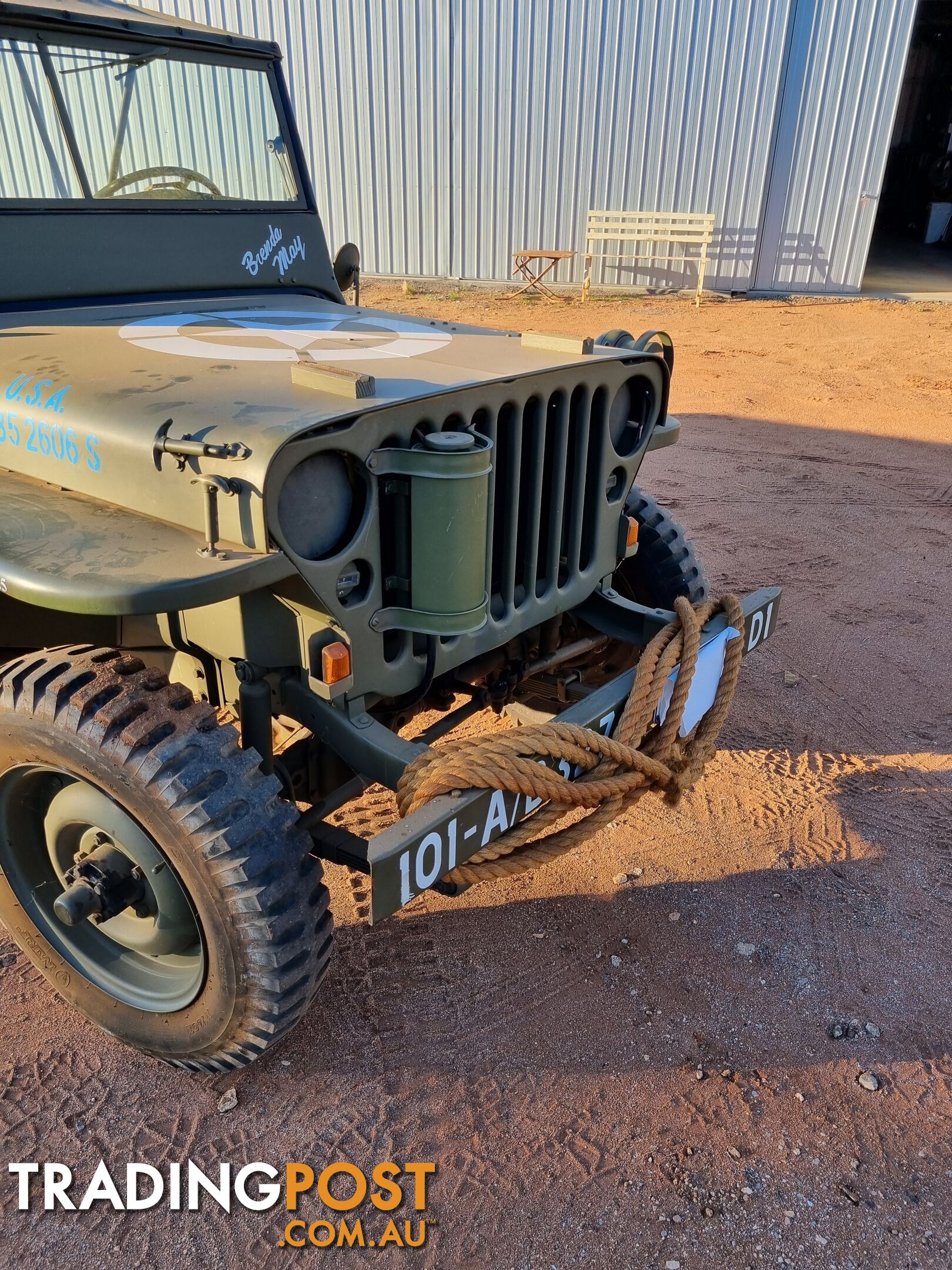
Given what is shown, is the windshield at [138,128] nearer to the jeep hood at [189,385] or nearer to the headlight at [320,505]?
the jeep hood at [189,385]

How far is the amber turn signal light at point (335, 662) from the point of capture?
200cm

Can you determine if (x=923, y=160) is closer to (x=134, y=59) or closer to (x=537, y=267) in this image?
(x=537, y=267)

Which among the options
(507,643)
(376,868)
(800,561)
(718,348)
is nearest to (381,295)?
(718,348)

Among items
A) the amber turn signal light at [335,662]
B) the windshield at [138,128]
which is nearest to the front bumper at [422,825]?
the amber turn signal light at [335,662]

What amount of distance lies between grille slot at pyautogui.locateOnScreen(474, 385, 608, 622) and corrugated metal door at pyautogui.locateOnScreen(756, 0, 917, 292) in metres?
11.3

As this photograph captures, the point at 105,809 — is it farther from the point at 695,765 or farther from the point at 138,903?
the point at 695,765

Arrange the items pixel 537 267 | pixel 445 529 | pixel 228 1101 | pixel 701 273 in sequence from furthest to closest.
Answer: pixel 537 267 < pixel 701 273 < pixel 228 1101 < pixel 445 529

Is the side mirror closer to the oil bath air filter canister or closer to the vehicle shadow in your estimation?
the oil bath air filter canister

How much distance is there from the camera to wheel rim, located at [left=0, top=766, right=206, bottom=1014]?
2.14 m

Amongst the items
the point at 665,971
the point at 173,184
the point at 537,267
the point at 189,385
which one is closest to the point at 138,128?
the point at 173,184

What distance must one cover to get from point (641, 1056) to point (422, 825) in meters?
0.92

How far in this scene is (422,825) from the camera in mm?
1875

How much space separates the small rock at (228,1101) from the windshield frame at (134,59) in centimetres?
238

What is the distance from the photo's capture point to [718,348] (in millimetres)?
10133
